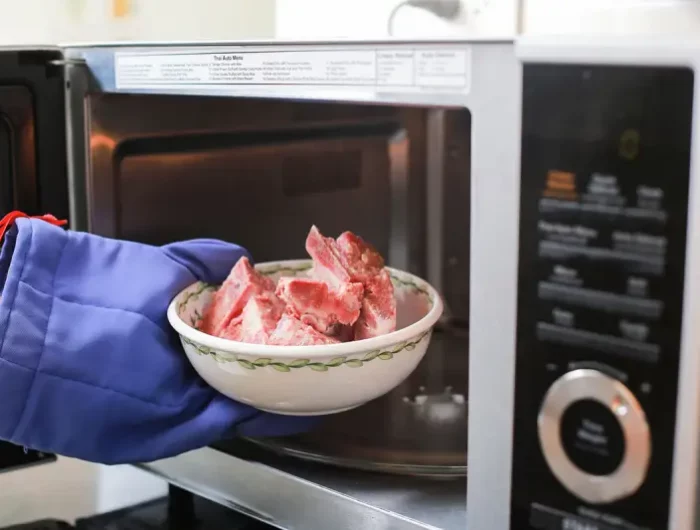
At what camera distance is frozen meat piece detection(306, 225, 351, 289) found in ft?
2.09

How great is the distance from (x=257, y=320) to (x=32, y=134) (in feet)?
0.84

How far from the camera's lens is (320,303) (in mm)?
610

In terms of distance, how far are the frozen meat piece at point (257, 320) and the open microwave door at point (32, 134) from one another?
0.66ft

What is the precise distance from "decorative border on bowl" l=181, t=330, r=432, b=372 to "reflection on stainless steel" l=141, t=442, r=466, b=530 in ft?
0.28

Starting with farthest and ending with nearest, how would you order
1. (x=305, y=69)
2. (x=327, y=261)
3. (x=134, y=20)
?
(x=134, y=20) < (x=327, y=261) < (x=305, y=69)

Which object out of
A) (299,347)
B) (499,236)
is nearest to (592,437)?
(499,236)

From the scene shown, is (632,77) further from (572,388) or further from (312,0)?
(312,0)

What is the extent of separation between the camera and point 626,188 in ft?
1.28

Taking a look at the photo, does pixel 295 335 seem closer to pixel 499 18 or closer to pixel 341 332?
pixel 341 332

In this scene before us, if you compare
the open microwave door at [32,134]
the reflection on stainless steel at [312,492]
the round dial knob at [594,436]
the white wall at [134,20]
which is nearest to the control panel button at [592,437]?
the round dial knob at [594,436]

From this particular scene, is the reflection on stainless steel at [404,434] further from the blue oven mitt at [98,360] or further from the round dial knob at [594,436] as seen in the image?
the round dial knob at [594,436]

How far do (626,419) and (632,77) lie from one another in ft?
0.50

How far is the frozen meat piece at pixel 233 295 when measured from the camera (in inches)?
25.2

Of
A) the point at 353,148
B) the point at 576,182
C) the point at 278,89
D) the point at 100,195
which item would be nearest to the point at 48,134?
the point at 100,195
